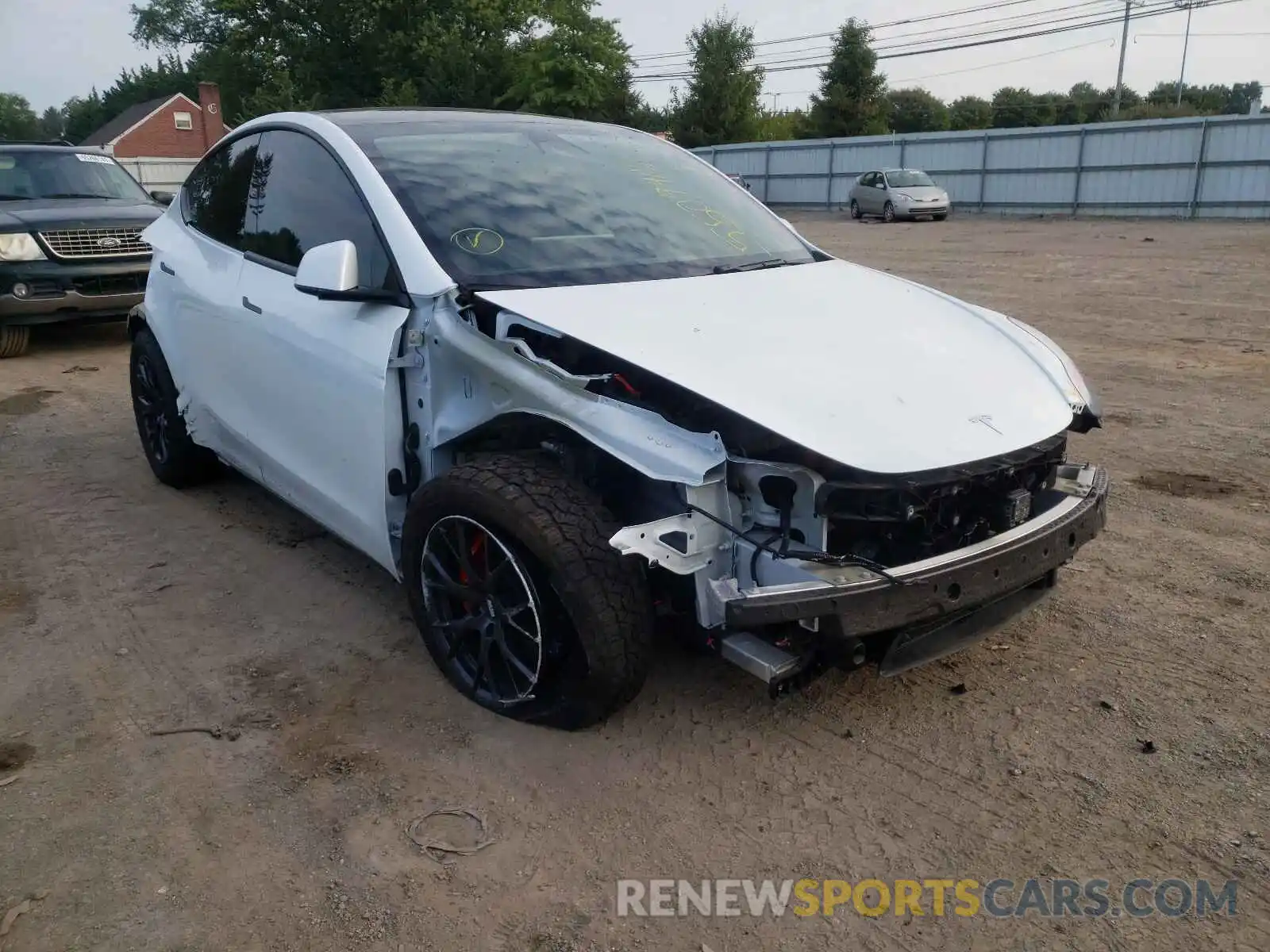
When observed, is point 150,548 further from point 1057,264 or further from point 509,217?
point 1057,264

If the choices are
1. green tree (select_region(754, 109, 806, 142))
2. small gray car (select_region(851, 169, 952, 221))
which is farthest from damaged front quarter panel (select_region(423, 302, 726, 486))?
green tree (select_region(754, 109, 806, 142))

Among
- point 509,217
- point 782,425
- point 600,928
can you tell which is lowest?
point 600,928

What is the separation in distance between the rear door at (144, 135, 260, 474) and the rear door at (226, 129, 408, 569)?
0.11 m

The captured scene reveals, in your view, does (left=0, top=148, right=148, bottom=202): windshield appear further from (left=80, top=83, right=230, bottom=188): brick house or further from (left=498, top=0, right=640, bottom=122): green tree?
(left=80, top=83, right=230, bottom=188): brick house

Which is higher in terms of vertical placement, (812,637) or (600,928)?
(812,637)

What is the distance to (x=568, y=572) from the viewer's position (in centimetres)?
271

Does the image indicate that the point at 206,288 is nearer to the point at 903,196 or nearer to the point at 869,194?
the point at 903,196

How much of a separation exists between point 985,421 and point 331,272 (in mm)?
2044

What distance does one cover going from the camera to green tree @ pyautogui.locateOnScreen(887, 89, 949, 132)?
54.6 meters

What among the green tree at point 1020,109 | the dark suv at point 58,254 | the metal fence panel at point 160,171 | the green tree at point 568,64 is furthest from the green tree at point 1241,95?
the dark suv at point 58,254

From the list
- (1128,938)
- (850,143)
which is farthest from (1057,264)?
(850,143)

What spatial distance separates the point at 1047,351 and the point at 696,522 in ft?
5.51

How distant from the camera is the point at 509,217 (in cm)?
354

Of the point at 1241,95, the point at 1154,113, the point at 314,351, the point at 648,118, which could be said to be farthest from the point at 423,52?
the point at 1241,95
